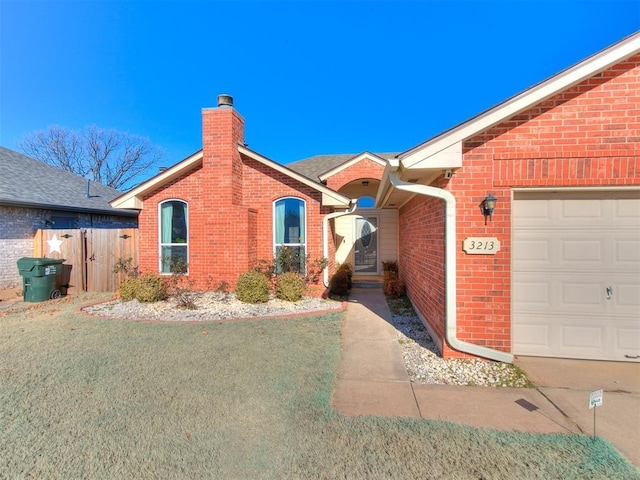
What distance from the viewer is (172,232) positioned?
30.0 feet

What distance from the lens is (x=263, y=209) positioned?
29.7 feet

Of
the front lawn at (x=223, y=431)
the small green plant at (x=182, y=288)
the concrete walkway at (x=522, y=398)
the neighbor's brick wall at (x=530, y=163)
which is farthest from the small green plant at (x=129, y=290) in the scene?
the neighbor's brick wall at (x=530, y=163)

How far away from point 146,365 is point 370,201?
10471 mm

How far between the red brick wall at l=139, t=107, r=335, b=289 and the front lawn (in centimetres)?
413

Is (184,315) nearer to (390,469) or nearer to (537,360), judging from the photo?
(390,469)

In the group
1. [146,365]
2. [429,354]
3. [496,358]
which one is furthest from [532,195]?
[146,365]

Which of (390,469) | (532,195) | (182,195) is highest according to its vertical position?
(182,195)

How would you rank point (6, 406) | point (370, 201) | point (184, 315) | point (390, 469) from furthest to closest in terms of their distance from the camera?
point (370, 201) < point (184, 315) < point (6, 406) < point (390, 469)

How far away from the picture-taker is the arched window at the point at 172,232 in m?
9.08

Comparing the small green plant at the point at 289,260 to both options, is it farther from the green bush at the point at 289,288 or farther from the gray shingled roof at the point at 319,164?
the gray shingled roof at the point at 319,164

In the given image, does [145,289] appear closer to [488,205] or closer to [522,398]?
[488,205]

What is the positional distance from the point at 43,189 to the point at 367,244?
12408 millimetres

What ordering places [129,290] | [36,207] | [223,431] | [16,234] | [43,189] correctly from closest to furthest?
[223,431] < [129,290] < [16,234] < [36,207] < [43,189]

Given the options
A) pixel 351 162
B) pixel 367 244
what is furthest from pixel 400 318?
pixel 351 162
